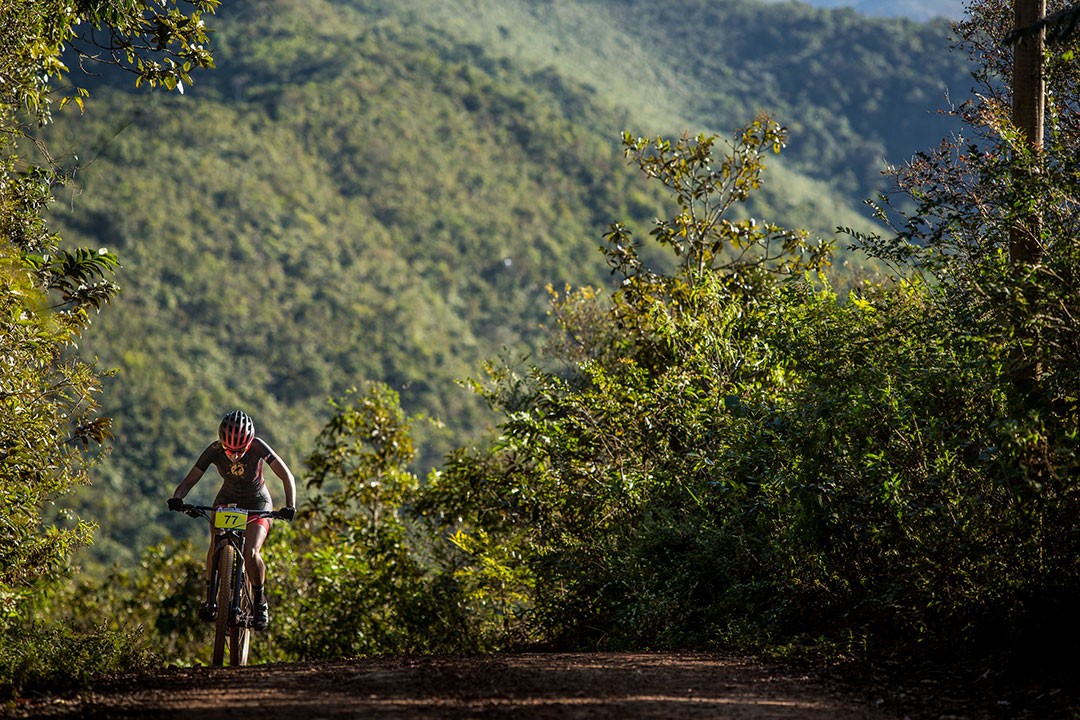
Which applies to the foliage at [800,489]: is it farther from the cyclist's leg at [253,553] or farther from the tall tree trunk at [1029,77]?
the cyclist's leg at [253,553]

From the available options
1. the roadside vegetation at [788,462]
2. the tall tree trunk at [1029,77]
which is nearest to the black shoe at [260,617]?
the roadside vegetation at [788,462]

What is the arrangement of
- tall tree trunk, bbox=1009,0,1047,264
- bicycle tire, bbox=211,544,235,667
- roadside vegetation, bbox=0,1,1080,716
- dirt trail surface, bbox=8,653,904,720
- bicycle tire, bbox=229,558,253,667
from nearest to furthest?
dirt trail surface, bbox=8,653,904,720 < roadside vegetation, bbox=0,1,1080,716 < tall tree trunk, bbox=1009,0,1047,264 < bicycle tire, bbox=211,544,235,667 < bicycle tire, bbox=229,558,253,667

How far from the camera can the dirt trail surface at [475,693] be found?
4762 millimetres

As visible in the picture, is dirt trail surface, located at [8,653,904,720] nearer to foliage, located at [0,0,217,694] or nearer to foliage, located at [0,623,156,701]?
foliage, located at [0,623,156,701]

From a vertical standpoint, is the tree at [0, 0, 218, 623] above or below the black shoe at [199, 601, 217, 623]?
above

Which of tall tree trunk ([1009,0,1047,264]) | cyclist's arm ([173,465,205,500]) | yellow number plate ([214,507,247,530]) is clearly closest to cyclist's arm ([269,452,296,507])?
yellow number plate ([214,507,247,530])

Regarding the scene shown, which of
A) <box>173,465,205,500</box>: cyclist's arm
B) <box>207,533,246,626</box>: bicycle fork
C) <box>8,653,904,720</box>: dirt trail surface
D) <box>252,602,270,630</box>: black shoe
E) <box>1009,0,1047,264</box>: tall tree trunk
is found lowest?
<box>8,653,904,720</box>: dirt trail surface

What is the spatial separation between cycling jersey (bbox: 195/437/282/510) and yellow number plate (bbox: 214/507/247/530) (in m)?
0.15

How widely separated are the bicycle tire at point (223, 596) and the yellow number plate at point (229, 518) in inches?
5.3

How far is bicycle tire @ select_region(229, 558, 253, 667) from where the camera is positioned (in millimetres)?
7531

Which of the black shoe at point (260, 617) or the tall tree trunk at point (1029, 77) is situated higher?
the tall tree trunk at point (1029, 77)

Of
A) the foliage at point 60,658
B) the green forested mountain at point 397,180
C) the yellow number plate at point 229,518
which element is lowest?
the foliage at point 60,658

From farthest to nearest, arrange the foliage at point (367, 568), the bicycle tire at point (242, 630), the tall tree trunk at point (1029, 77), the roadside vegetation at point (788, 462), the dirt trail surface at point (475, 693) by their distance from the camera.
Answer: the foliage at point (367, 568) < the bicycle tire at point (242, 630) < the tall tree trunk at point (1029, 77) < the roadside vegetation at point (788, 462) < the dirt trail surface at point (475, 693)

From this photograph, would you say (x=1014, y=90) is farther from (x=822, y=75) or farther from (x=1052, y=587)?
(x=822, y=75)
